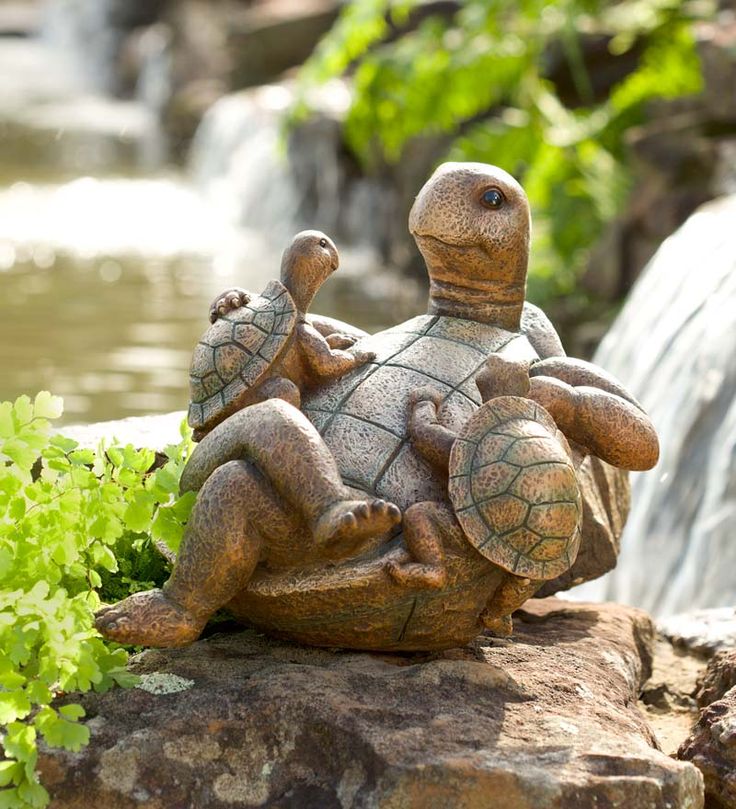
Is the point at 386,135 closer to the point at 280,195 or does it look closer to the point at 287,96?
the point at 280,195

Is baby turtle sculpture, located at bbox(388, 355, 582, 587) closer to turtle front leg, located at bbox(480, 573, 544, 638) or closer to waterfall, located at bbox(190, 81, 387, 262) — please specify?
turtle front leg, located at bbox(480, 573, 544, 638)

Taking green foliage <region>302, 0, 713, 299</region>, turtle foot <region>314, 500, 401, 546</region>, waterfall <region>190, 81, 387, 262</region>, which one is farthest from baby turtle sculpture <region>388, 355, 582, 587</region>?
waterfall <region>190, 81, 387, 262</region>

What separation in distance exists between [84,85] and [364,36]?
12.8 meters

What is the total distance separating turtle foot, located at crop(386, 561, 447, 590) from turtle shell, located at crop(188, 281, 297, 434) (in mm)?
505

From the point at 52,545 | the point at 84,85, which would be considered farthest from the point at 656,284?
the point at 84,85

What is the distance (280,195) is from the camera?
12.9 m

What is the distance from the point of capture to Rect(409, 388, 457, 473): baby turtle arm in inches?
100

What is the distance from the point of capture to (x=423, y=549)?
8.01 feet

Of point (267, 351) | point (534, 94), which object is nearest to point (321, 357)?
point (267, 351)

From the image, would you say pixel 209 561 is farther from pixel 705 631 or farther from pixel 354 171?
pixel 354 171

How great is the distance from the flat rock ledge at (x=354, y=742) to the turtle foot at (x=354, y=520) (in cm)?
32

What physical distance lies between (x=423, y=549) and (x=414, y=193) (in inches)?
334

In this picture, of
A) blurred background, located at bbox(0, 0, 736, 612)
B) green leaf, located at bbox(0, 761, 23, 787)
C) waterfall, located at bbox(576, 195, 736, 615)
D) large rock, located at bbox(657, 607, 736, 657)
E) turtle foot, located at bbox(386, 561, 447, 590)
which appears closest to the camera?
green leaf, located at bbox(0, 761, 23, 787)

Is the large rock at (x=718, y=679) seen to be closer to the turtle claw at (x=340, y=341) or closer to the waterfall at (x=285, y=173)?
the turtle claw at (x=340, y=341)
